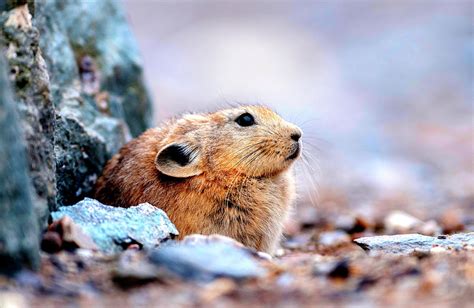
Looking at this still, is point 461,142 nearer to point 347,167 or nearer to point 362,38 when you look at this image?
point 347,167

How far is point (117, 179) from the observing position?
6.79m

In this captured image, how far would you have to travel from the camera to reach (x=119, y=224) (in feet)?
17.8

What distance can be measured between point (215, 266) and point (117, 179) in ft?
8.56

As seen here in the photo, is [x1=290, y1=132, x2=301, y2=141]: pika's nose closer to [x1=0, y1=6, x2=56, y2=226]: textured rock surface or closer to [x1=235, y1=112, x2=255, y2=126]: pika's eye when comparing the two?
[x1=235, y1=112, x2=255, y2=126]: pika's eye

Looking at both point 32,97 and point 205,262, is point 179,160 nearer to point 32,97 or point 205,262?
point 32,97

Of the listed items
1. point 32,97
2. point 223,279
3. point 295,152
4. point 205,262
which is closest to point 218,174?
point 295,152

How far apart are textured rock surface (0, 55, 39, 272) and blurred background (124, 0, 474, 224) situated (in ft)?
23.6

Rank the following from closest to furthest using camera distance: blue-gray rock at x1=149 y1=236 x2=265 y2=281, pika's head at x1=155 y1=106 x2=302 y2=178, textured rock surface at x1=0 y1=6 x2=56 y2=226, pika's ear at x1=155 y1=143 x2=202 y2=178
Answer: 1. blue-gray rock at x1=149 y1=236 x2=265 y2=281
2. textured rock surface at x1=0 y1=6 x2=56 y2=226
3. pika's ear at x1=155 y1=143 x2=202 y2=178
4. pika's head at x1=155 y1=106 x2=302 y2=178

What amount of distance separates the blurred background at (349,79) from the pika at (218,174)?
4.29m

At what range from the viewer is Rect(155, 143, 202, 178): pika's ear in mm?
6602

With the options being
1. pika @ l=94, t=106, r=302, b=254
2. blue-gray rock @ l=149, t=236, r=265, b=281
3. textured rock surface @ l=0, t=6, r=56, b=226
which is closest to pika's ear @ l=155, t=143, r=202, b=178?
pika @ l=94, t=106, r=302, b=254

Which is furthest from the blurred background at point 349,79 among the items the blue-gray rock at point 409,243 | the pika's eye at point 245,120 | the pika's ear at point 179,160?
the blue-gray rock at point 409,243

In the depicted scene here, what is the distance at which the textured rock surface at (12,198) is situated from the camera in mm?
4145

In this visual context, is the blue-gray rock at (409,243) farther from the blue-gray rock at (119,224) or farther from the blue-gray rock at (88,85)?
the blue-gray rock at (88,85)
